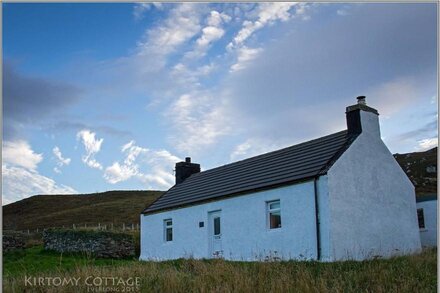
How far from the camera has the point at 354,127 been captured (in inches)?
749

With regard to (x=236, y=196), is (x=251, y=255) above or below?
below

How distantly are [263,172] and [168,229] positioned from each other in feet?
21.8

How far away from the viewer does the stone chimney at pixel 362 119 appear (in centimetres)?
1893

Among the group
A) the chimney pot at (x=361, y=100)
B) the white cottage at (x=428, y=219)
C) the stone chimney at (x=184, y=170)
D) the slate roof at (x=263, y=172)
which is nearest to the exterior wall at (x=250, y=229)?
the slate roof at (x=263, y=172)

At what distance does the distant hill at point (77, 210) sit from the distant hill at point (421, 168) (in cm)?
3152

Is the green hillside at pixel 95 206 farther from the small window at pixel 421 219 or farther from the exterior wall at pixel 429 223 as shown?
the exterior wall at pixel 429 223

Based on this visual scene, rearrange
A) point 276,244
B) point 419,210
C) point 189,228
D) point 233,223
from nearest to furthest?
1. point 276,244
2. point 233,223
3. point 189,228
4. point 419,210

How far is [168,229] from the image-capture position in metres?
24.6

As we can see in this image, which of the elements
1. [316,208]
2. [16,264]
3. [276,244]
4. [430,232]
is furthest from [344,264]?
Answer: [16,264]

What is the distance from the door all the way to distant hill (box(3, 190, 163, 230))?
27926 mm

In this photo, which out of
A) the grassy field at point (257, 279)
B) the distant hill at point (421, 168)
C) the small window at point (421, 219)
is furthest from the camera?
the distant hill at point (421, 168)

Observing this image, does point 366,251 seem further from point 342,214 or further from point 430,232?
point 430,232

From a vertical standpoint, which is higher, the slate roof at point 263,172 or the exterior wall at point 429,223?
the slate roof at point 263,172

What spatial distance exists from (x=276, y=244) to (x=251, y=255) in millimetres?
1363
